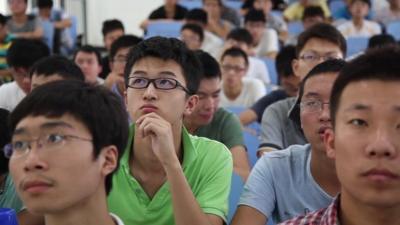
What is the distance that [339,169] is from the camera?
1347mm

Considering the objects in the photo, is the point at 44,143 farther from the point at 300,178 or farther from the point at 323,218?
the point at 300,178

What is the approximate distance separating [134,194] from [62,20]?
5986mm

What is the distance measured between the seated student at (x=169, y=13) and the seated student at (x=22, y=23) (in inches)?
48.0

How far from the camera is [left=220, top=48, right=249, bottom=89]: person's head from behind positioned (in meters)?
4.52

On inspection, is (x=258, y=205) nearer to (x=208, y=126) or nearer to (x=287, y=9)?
(x=208, y=126)

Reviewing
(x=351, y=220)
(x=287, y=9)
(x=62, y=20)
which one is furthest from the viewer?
(x=287, y=9)

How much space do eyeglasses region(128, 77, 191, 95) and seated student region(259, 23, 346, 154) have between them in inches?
31.2

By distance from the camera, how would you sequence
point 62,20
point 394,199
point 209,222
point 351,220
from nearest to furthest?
point 394,199, point 351,220, point 209,222, point 62,20

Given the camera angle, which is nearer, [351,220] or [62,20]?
[351,220]

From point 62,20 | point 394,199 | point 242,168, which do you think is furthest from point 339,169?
point 62,20

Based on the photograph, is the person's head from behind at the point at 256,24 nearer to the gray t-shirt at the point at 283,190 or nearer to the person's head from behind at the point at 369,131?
the gray t-shirt at the point at 283,190

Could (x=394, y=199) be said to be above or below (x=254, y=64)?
below

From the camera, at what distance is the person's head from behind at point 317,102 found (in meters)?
1.90

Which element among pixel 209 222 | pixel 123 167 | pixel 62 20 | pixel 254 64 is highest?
pixel 62 20
